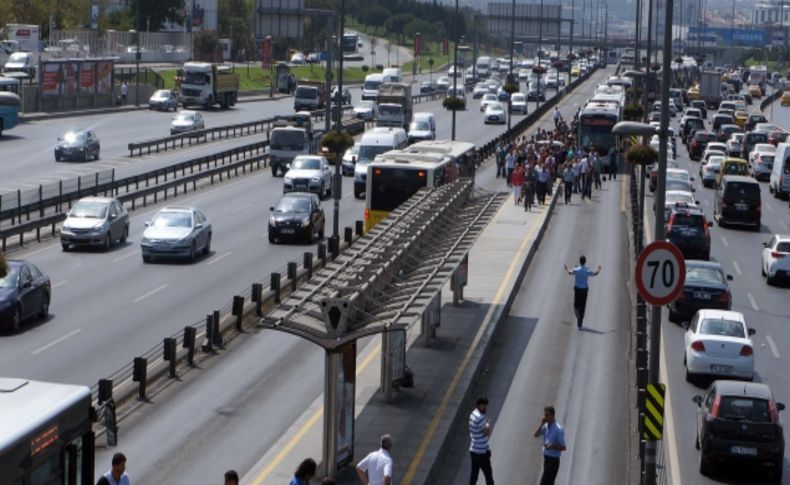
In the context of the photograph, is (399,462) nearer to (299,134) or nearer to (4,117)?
→ (299,134)

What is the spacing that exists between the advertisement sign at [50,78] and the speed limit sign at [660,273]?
245 ft

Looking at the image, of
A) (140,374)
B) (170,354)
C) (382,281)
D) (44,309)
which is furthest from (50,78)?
(382,281)

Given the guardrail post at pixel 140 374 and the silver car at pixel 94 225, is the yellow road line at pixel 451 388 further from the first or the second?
the silver car at pixel 94 225

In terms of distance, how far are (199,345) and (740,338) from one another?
9995 millimetres

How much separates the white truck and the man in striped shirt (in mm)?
84008

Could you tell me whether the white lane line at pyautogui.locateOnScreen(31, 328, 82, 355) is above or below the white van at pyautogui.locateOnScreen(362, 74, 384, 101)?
below

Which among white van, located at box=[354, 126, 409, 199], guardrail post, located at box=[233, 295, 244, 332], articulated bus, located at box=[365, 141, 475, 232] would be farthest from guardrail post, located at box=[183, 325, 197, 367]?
white van, located at box=[354, 126, 409, 199]

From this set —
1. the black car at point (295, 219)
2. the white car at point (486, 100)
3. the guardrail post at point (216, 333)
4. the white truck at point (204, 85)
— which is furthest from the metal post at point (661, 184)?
the white car at point (486, 100)

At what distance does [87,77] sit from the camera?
318ft

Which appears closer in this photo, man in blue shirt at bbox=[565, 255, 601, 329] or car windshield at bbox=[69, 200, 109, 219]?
man in blue shirt at bbox=[565, 255, 601, 329]

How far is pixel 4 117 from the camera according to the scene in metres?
77.9

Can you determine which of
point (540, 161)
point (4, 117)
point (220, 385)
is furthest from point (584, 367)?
point (4, 117)

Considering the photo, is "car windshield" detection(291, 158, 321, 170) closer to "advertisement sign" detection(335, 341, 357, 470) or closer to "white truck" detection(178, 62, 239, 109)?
"advertisement sign" detection(335, 341, 357, 470)

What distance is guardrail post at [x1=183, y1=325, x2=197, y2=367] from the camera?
2789 cm
